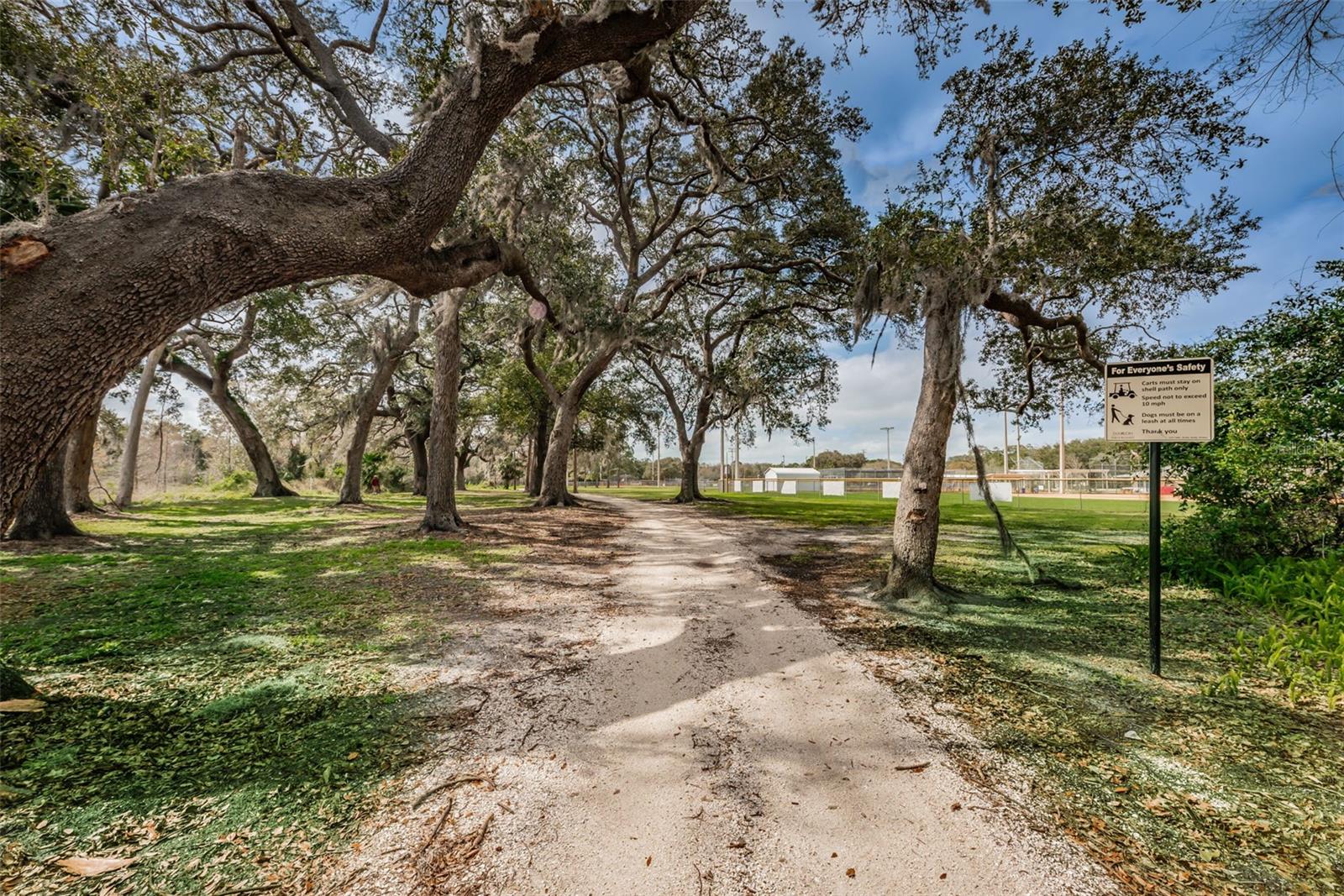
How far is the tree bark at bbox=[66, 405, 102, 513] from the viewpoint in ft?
34.8

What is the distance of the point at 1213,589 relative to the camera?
17.3 ft

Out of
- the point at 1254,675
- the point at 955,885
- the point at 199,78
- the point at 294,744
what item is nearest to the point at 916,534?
the point at 1254,675

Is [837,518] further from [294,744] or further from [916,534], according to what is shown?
[294,744]

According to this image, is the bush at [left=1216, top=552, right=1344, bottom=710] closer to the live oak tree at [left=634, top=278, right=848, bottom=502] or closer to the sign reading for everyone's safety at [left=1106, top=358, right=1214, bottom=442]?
the sign reading for everyone's safety at [left=1106, top=358, right=1214, bottom=442]

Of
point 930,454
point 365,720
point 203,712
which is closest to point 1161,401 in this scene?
point 930,454

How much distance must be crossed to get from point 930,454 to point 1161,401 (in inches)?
68.9

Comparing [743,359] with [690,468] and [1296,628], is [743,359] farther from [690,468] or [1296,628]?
[1296,628]

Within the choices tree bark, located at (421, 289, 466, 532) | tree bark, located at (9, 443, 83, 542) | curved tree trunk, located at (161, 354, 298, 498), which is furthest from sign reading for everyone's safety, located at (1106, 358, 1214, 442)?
curved tree trunk, located at (161, 354, 298, 498)

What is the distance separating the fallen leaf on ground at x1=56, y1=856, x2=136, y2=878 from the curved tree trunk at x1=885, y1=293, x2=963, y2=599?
538 cm

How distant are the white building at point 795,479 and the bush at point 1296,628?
33326 mm

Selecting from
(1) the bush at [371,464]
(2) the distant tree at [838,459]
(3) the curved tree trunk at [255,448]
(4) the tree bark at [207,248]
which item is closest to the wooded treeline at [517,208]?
(4) the tree bark at [207,248]

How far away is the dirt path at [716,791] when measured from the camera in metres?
1.67

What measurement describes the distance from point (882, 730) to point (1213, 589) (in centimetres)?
551

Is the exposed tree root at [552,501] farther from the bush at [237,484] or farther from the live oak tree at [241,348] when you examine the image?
the bush at [237,484]
